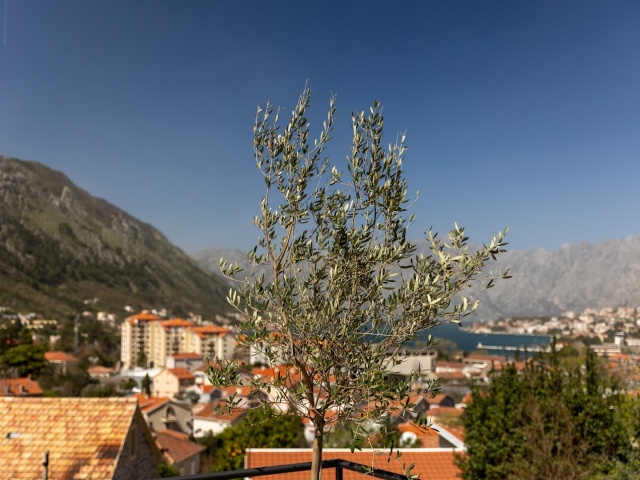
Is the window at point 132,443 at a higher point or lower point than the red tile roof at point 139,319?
lower

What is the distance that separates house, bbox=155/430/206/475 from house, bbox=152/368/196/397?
29940 mm

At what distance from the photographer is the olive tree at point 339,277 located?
264cm

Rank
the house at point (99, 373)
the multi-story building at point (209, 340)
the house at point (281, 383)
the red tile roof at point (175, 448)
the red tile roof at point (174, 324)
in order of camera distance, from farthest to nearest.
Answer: the red tile roof at point (174, 324), the multi-story building at point (209, 340), the house at point (99, 373), the red tile roof at point (175, 448), the house at point (281, 383)

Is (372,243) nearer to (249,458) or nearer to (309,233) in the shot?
(309,233)

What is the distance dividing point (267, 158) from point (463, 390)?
51.7 meters

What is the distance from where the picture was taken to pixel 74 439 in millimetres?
8734

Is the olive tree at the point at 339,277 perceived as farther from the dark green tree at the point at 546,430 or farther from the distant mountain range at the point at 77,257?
the distant mountain range at the point at 77,257

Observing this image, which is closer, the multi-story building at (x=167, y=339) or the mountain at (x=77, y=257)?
the multi-story building at (x=167, y=339)

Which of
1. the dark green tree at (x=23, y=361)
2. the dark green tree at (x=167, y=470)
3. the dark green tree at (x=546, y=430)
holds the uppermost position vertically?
the dark green tree at (x=546, y=430)

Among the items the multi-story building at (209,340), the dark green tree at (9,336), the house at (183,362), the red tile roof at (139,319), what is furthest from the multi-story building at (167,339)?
the dark green tree at (9,336)

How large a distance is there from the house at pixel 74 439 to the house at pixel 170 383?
46.3 meters

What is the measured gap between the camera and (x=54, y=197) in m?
128

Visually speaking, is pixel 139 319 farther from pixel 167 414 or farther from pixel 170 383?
pixel 167 414

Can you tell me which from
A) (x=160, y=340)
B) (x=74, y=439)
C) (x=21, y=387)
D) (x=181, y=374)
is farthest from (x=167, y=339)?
(x=74, y=439)
